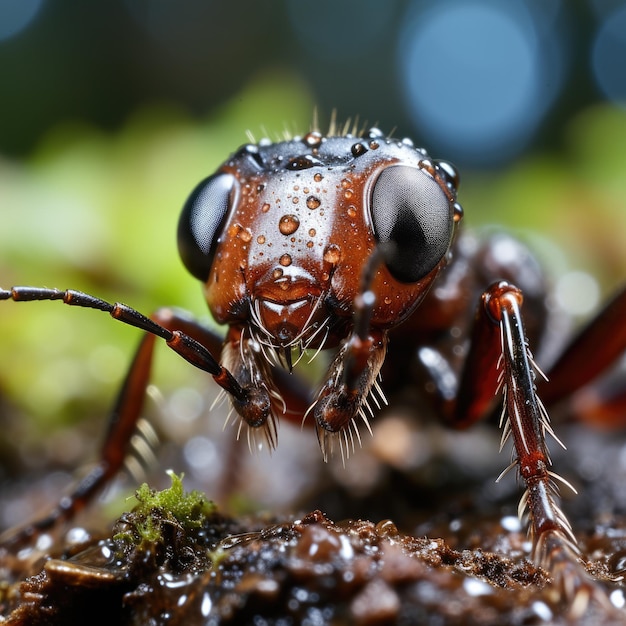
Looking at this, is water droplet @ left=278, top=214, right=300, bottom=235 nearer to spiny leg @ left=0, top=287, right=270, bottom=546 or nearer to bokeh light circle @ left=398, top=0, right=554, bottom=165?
spiny leg @ left=0, top=287, right=270, bottom=546

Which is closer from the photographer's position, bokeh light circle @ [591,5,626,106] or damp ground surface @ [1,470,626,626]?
damp ground surface @ [1,470,626,626]

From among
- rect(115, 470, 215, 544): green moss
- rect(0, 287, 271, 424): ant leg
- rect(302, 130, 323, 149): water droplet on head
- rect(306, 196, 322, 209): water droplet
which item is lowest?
rect(115, 470, 215, 544): green moss

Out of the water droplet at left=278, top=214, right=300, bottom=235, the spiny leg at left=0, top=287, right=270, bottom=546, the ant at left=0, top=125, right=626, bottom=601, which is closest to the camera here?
the ant at left=0, top=125, right=626, bottom=601

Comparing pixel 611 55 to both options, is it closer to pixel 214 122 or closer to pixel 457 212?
pixel 214 122

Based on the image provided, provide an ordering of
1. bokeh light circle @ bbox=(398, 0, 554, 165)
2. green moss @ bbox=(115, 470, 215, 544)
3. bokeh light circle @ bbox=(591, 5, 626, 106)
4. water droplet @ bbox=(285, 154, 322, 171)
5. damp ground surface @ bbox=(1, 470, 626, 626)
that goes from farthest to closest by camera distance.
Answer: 1. bokeh light circle @ bbox=(591, 5, 626, 106)
2. bokeh light circle @ bbox=(398, 0, 554, 165)
3. water droplet @ bbox=(285, 154, 322, 171)
4. green moss @ bbox=(115, 470, 215, 544)
5. damp ground surface @ bbox=(1, 470, 626, 626)

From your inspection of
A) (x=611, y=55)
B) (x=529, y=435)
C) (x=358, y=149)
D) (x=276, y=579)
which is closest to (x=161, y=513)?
(x=276, y=579)

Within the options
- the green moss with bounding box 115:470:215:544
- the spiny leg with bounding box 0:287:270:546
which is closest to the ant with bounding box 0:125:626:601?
the green moss with bounding box 115:470:215:544

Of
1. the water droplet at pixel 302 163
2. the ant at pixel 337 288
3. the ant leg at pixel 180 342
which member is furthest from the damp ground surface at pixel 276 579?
the water droplet at pixel 302 163
